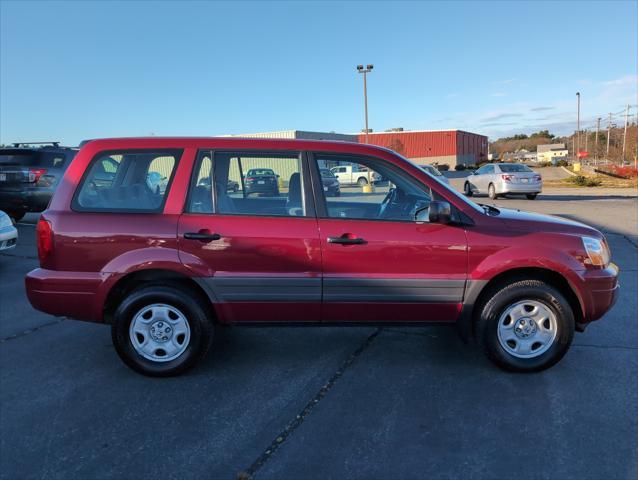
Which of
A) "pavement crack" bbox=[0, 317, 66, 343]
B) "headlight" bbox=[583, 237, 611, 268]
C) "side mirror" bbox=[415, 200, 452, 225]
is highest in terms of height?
"side mirror" bbox=[415, 200, 452, 225]

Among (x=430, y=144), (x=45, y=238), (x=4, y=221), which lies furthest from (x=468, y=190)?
(x=430, y=144)

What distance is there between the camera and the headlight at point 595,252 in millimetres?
3736

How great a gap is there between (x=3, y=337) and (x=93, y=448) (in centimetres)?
261

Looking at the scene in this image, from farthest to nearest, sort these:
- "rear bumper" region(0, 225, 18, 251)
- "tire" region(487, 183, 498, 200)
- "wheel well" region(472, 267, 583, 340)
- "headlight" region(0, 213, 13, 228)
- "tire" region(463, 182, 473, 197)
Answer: "tire" region(463, 182, 473, 197) → "tire" region(487, 183, 498, 200) → "headlight" region(0, 213, 13, 228) → "rear bumper" region(0, 225, 18, 251) → "wheel well" region(472, 267, 583, 340)

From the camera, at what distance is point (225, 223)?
3666 millimetres

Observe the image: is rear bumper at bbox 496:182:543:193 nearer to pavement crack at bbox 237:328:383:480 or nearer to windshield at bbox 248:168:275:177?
pavement crack at bbox 237:328:383:480

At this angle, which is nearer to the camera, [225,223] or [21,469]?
[21,469]

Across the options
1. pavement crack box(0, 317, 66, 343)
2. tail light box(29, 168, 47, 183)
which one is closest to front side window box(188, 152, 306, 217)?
pavement crack box(0, 317, 66, 343)

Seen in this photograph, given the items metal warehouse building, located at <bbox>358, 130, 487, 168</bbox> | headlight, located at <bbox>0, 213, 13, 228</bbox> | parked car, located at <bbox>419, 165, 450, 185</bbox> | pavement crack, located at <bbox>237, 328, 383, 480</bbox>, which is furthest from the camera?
metal warehouse building, located at <bbox>358, 130, 487, 168</bbox>

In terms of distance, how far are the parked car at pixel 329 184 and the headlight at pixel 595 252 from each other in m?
1.96

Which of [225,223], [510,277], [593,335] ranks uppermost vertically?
[225,223]

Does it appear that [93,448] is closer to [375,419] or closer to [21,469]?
[21,469]

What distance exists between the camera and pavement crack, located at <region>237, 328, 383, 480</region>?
2665 mm

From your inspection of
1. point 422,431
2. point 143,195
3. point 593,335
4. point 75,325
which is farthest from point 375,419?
point 75,325
